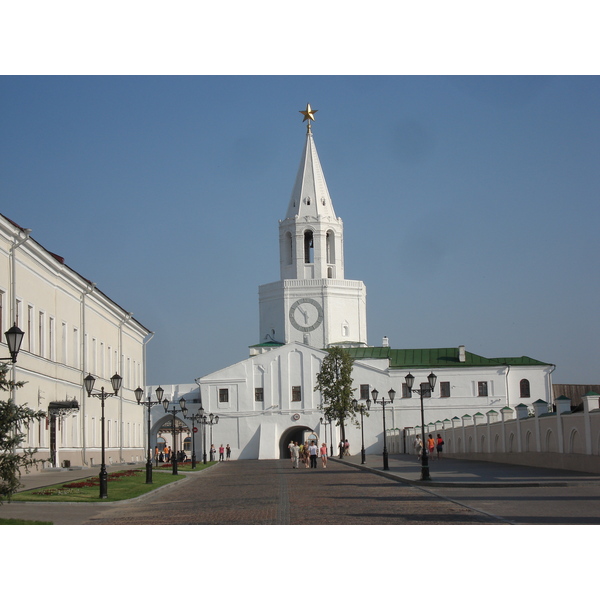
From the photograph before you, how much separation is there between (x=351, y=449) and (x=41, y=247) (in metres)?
47.0

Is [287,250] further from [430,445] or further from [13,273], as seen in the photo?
[13,273]

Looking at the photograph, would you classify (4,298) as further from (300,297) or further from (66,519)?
(300,297)

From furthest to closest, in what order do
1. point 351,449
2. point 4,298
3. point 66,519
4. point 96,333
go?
point 351,449 < point 96,333 < point 4,298 < point 66,519

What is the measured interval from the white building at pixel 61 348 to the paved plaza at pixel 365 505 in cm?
663

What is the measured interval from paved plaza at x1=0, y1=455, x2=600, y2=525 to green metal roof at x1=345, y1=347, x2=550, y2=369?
172 ft

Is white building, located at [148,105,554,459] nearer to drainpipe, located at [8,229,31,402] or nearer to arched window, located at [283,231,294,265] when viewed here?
arched window, located at [283,231,294,265]

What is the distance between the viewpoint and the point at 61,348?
39719 millimetres

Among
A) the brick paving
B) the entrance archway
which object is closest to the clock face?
the entrance archway

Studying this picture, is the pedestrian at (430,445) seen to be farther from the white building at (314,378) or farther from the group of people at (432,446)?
the white building at (314,378)

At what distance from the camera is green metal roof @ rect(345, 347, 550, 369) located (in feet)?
267

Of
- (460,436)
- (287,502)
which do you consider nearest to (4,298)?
(287,502)

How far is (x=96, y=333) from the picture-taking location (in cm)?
4775

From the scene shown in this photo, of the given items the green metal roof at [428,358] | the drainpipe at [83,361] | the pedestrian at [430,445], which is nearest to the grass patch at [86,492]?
the drainpipe at [83,361]

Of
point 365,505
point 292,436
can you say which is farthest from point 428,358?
point 365,505
